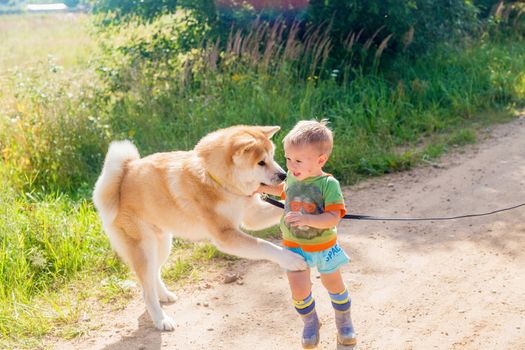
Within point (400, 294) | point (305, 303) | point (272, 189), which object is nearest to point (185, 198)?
point (272, 189)

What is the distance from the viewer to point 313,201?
3.30m

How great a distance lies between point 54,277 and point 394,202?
3.00 metres

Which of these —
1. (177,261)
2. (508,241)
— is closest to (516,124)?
(508,241)

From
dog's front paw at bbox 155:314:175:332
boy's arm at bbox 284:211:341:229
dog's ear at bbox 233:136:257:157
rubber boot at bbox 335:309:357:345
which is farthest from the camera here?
dog's front paw at bbox 155:314:175:332

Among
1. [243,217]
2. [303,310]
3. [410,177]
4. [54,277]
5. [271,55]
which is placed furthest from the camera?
[271,55]

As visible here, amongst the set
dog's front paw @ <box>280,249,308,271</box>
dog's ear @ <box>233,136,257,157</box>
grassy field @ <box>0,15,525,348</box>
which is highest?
dog's ear @ <box>233,136,257,157</box>

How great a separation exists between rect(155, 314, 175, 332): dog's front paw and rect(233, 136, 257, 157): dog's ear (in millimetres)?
1164

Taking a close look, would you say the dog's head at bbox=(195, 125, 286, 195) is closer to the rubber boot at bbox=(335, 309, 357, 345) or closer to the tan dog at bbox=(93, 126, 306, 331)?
the tan dog at bbox=(93, 126, 306, 331)

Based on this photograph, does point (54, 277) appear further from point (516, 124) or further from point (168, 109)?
point (516, 124)

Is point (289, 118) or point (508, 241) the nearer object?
point (508, 241)

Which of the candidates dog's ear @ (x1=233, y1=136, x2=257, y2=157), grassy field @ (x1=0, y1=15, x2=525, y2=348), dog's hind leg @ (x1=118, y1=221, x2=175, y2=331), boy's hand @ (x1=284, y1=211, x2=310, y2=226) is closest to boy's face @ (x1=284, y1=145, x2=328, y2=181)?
boy's hand @ (x1=284, y1=211, x2=310, y2=226)

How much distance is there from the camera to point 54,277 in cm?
472

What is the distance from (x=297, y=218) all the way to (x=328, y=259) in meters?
0.32

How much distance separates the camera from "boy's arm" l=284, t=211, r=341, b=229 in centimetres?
A: 319
